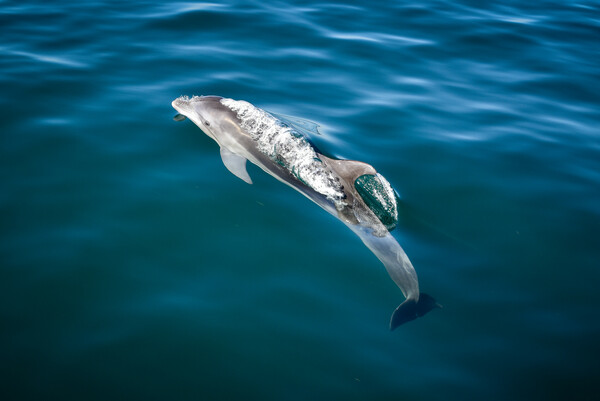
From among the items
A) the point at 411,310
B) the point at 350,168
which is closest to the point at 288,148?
the point at 350,168

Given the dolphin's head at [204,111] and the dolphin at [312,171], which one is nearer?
the dolphin at [312,171]

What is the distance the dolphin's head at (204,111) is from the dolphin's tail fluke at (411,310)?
155 inches

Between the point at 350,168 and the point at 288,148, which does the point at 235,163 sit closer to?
the point at 288,148

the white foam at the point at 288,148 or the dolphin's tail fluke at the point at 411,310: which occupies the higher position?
the white foam at the point at 288,148

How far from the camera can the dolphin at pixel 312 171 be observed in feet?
15.7

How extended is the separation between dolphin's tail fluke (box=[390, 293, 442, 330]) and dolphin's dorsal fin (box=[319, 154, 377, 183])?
5.53ft

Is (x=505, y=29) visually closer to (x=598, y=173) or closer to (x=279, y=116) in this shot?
(x=598, y=173)

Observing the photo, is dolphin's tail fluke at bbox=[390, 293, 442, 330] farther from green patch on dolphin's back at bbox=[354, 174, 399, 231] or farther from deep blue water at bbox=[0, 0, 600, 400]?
green patch on dolphin's back at bbox=[354, 174, 399, 231]

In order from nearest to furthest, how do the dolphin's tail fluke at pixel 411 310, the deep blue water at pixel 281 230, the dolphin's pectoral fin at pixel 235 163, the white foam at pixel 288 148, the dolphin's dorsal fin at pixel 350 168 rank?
the deep blue water at pixel 281 230
the dolphin's tail fluke at pixel 411 310
the dolphin's dorsal fin at pixel 350 168
the white foam at pixel 288 148
the dolphin's pectoral fin at pixel 235 163

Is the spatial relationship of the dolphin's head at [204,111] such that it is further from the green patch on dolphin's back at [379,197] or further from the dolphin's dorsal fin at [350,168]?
the green patch on dolphin's back at [379,197]

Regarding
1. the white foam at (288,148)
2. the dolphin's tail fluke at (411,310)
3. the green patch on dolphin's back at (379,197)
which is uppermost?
the white foam at (288,148)

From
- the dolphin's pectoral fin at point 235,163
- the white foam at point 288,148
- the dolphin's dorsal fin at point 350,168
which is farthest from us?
the dolphin's pectoral fin at point 235,163

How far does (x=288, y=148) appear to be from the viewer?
632 centimetres

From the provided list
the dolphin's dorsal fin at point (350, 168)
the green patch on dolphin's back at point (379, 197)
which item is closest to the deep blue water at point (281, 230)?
the green patch on dolphin's back at point (379, 197)
